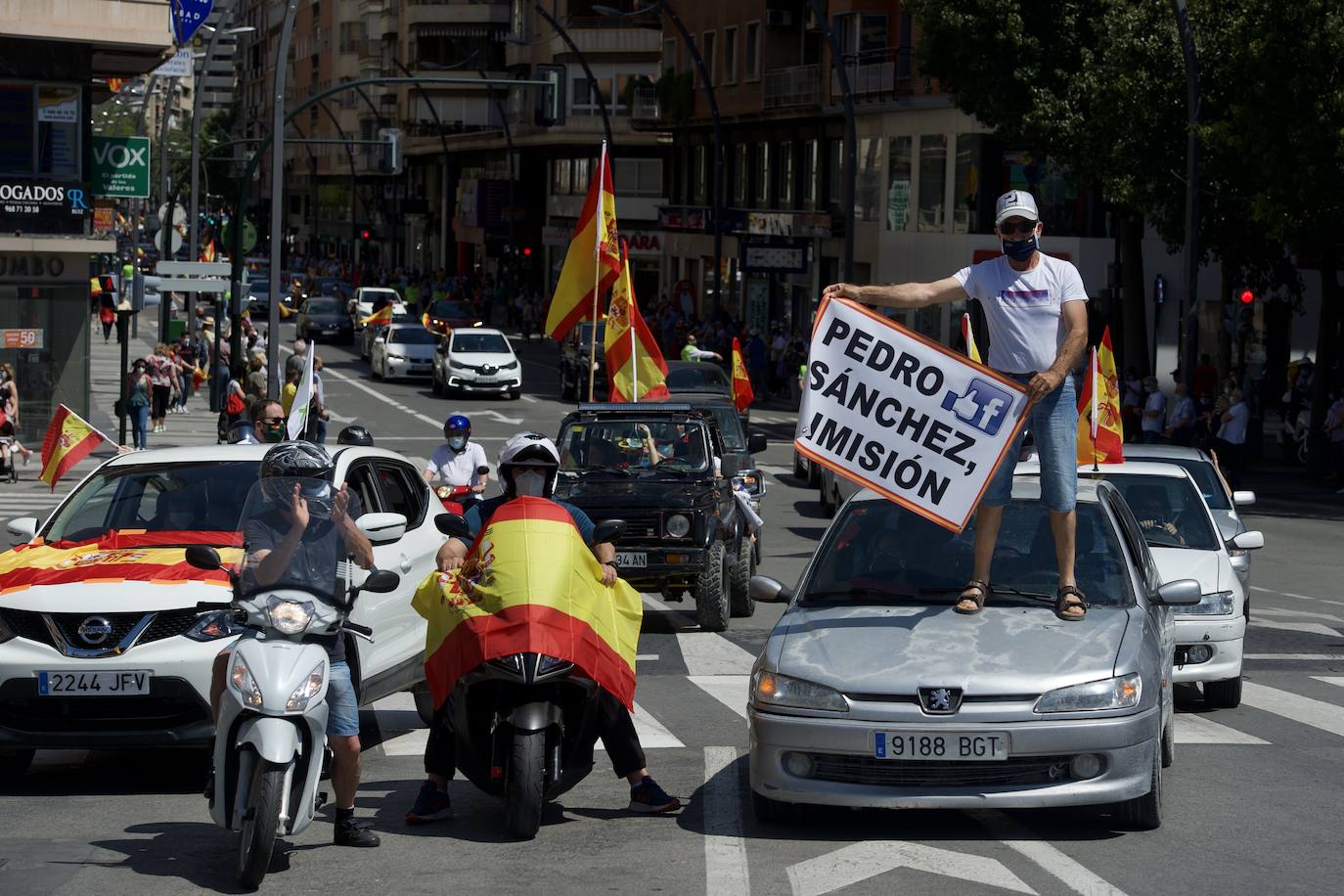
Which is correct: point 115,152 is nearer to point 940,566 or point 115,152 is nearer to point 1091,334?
point 1091,334

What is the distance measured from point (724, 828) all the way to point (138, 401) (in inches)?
1018

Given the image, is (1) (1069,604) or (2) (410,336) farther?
(2) (410,336)

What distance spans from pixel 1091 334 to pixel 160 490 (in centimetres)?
3631

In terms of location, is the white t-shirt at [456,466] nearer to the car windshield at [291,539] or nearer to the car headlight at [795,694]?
the car headlight at [795,694]

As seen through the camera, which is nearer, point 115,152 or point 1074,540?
point 1074,540

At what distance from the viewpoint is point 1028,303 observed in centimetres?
913

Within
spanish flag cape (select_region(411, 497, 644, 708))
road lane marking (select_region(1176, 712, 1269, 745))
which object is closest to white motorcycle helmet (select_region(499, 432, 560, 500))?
spanish flag cape (select_region(411, 497, 644, 708))

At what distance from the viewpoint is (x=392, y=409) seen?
1793 inches

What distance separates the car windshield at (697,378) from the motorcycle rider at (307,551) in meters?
24.8

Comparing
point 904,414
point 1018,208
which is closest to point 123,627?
point 904,414

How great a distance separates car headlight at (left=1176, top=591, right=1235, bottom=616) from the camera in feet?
→ 41.4

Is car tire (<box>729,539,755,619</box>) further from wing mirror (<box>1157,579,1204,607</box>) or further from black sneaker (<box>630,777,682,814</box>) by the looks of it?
black sneaker (<box>630,777,682,814</box>)

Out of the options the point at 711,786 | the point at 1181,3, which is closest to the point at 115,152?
the point at 1181,3

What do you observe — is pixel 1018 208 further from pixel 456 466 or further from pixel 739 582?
pixel 456 466
